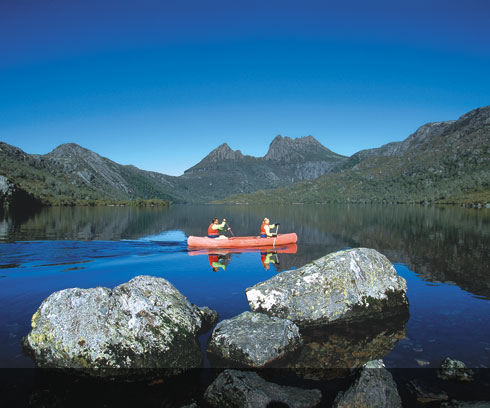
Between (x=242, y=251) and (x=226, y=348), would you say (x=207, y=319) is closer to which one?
(x=226, y=348)

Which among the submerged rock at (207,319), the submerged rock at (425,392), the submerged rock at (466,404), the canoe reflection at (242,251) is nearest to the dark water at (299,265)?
the canoe reflection at (242,251)

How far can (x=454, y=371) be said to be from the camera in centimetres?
972

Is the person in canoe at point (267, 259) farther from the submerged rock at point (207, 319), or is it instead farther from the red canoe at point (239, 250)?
the submerged rock at point (207, 319)

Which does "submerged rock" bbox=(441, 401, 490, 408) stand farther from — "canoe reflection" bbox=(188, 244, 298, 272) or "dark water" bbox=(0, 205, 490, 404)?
"canoe reflection" bbox=(188, 244, 298, 272)

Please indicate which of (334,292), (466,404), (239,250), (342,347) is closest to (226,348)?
(342,347)

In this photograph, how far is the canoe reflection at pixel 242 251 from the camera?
2688cm

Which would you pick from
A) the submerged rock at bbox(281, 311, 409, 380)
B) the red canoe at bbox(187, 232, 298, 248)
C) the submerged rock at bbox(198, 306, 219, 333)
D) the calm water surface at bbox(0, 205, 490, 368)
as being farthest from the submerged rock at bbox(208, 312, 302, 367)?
the red canoe at bbox(187, 232, 298, 248)

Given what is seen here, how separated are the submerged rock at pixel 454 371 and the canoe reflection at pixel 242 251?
619 inches

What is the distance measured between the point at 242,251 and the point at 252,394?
79.8 ft

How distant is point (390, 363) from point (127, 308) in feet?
28.5

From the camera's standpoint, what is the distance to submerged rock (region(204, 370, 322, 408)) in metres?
8.14

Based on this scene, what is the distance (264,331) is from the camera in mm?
11117

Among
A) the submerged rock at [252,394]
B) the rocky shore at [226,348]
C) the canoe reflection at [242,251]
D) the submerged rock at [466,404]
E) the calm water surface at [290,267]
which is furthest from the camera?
the canoe reflection at [242,251]

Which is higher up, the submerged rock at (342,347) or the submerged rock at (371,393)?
the submerged rock at (371,393)
